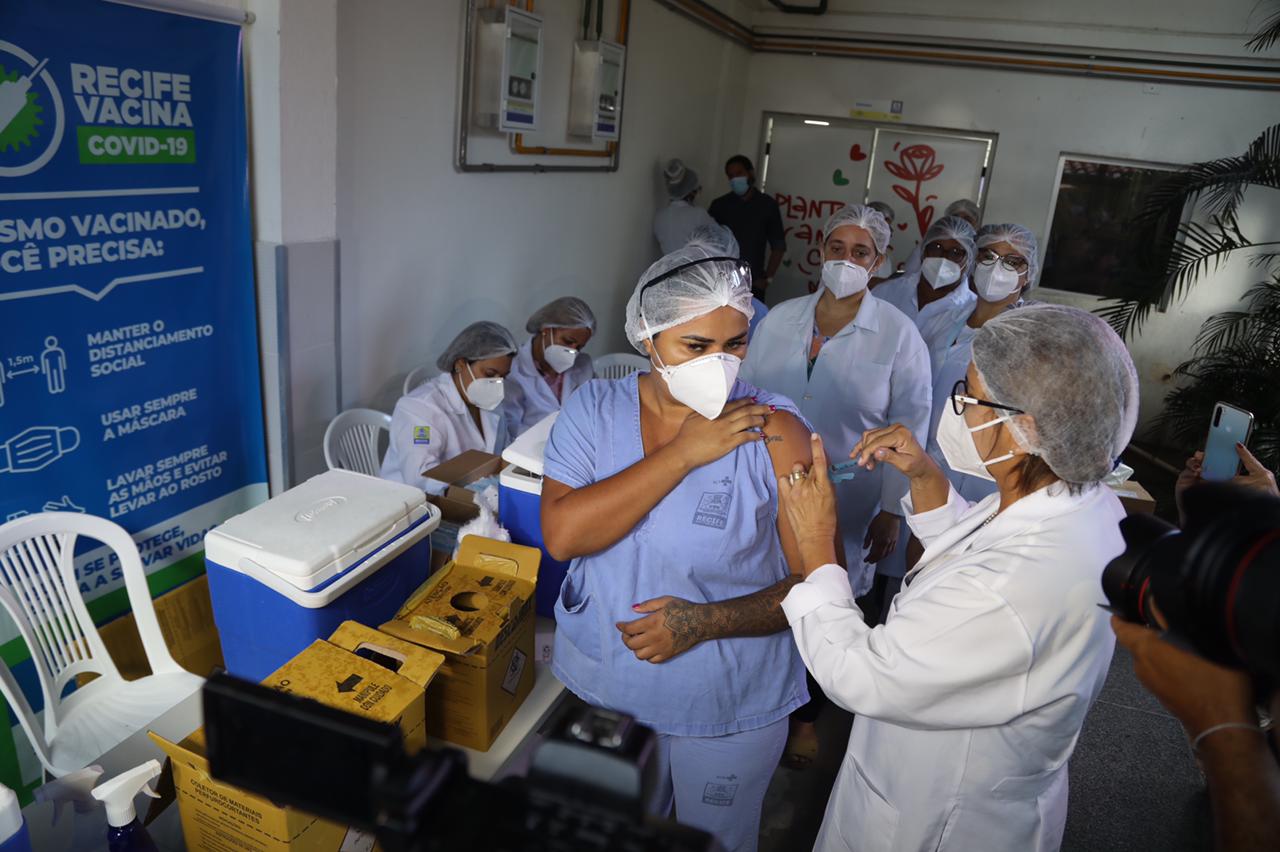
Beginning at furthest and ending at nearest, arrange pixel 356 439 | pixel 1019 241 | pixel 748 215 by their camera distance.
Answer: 1. pixel 748 215
2. pixel 1019 241
3. pixel 356 439

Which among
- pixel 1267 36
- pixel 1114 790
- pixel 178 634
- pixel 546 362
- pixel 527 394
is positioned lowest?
pixel 1114 790

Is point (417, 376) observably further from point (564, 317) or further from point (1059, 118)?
point (1059, 118)

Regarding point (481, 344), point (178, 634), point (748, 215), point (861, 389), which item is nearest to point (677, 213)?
point (748, 215)

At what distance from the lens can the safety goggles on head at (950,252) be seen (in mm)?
4105

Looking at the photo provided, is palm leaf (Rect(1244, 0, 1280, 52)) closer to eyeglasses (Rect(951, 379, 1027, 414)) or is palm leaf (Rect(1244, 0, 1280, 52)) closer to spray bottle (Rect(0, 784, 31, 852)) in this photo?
eyeglasses (Rect(951, 379, 1027, 414))

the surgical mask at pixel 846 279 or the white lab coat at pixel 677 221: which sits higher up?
the white lab coat at pixel 677 221

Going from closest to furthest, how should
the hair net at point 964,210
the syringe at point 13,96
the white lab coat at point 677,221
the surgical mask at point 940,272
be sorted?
the syringe at point 13,96 < the surgical mask at point 940,272 < the hair net at point 964,210 < the white lab coat at point 677,221

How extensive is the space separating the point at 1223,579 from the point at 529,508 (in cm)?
134

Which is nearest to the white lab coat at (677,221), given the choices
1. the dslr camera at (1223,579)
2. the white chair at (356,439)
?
the white chair at (356,439)

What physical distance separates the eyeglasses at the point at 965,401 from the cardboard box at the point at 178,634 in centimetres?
193

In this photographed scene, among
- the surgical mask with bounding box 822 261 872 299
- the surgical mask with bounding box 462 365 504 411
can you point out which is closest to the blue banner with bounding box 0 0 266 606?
the surgical mask with bounding box 462 365 504 411

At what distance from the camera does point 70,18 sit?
1.77 meters

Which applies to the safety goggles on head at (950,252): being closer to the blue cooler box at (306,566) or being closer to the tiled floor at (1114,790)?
the tiled floor at (1114,790)

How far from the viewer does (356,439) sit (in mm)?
2910
